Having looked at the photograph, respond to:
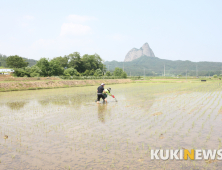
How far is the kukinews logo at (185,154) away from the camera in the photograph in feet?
17.7

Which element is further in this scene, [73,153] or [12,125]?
[12,125]

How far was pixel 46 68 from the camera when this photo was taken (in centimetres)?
6869

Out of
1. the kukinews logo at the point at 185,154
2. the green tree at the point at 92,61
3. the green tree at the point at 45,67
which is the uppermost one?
the green tree at the point at 92,61

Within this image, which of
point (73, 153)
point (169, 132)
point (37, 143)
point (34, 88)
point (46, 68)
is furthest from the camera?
point (46, 68)

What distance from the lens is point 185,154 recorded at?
558cm

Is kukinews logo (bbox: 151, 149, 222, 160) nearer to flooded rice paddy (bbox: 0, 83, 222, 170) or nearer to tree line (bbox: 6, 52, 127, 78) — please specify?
flooded rice paddy (bbox: 0, 83, 222, 170)

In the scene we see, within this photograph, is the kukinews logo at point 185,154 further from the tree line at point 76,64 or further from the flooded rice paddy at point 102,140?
the tree line at point 76,64

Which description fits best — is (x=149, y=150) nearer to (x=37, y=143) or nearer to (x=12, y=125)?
(x=37, y=143)

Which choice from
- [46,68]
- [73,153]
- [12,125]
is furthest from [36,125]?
[46,68]

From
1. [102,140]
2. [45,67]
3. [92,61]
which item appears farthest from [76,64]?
[102,140]

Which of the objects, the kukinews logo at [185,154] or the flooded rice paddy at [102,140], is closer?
the flooded rice paddy at [102,140]

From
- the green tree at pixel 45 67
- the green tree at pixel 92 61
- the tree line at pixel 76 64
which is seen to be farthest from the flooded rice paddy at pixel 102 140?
the green tree at pixel 92 61

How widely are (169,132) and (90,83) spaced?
3988 cm

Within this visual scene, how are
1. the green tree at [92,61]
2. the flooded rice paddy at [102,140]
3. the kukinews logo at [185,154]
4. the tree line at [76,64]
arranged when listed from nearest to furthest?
1. the flooded rice paddy at [102,140]
2. the kukinews logo at [185,154]
3. the tree line at [76,64]
4. the green tree at [92,61]
